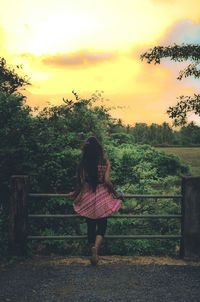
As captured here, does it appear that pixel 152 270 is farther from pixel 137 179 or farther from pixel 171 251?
pixel 137 179

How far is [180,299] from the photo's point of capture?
20.7 ft

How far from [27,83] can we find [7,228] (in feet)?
20.8

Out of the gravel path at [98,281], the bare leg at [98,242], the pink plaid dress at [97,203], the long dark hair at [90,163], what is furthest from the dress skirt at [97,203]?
the gravel path at [98,281]

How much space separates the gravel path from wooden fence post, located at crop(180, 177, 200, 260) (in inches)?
14.7

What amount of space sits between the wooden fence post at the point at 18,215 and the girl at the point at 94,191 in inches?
33.1

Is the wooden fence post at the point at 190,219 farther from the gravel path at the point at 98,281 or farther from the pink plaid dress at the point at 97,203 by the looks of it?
the pink plaid dress at the point at 97,203

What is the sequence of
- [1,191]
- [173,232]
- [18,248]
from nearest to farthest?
[18,248] < [1,191] < [173,232]

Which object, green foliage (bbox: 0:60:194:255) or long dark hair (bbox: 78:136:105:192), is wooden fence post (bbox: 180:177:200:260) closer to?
long dark hair (bbox: 78:136:105:192)

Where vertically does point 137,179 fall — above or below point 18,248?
above

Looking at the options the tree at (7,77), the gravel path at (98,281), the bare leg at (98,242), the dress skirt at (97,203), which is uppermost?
the tree at (7,77)

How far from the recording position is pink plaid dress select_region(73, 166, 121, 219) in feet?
26.8

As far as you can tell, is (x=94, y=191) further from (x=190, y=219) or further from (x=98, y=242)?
(x=190, y=219)

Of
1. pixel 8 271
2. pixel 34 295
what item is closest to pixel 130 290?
pixel 34 295

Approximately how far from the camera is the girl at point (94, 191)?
26.8 feet
